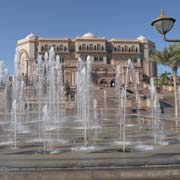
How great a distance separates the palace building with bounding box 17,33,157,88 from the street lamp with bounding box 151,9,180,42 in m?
66.0

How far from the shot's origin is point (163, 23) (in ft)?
18.7

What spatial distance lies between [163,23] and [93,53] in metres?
75.2

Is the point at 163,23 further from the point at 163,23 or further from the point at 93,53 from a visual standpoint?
the point at 93,53

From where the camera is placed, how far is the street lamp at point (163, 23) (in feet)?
18.6

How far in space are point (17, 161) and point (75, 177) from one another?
217 centimetres

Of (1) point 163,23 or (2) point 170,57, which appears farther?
(2) point 170,57

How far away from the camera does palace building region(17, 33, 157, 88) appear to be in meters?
74.2

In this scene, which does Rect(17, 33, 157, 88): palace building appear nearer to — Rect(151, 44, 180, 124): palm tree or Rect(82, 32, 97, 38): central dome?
Rect(82, 32, 97, 38): central dome

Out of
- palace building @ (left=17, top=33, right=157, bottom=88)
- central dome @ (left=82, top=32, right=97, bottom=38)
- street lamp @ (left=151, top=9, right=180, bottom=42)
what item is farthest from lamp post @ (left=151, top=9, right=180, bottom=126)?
central dome @ (left=82, top=32, right=97, bottom=38)

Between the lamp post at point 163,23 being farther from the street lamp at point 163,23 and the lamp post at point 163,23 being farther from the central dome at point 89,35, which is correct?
the central dome at point 89,35

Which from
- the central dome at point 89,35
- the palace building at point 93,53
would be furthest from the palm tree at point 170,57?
the central dome at point 89,35

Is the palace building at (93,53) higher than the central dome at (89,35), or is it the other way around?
the central dome at (89,35)

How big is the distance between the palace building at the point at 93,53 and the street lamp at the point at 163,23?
66023 mm

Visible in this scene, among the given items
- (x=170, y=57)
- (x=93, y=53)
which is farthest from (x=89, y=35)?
(x=170, y=57)
